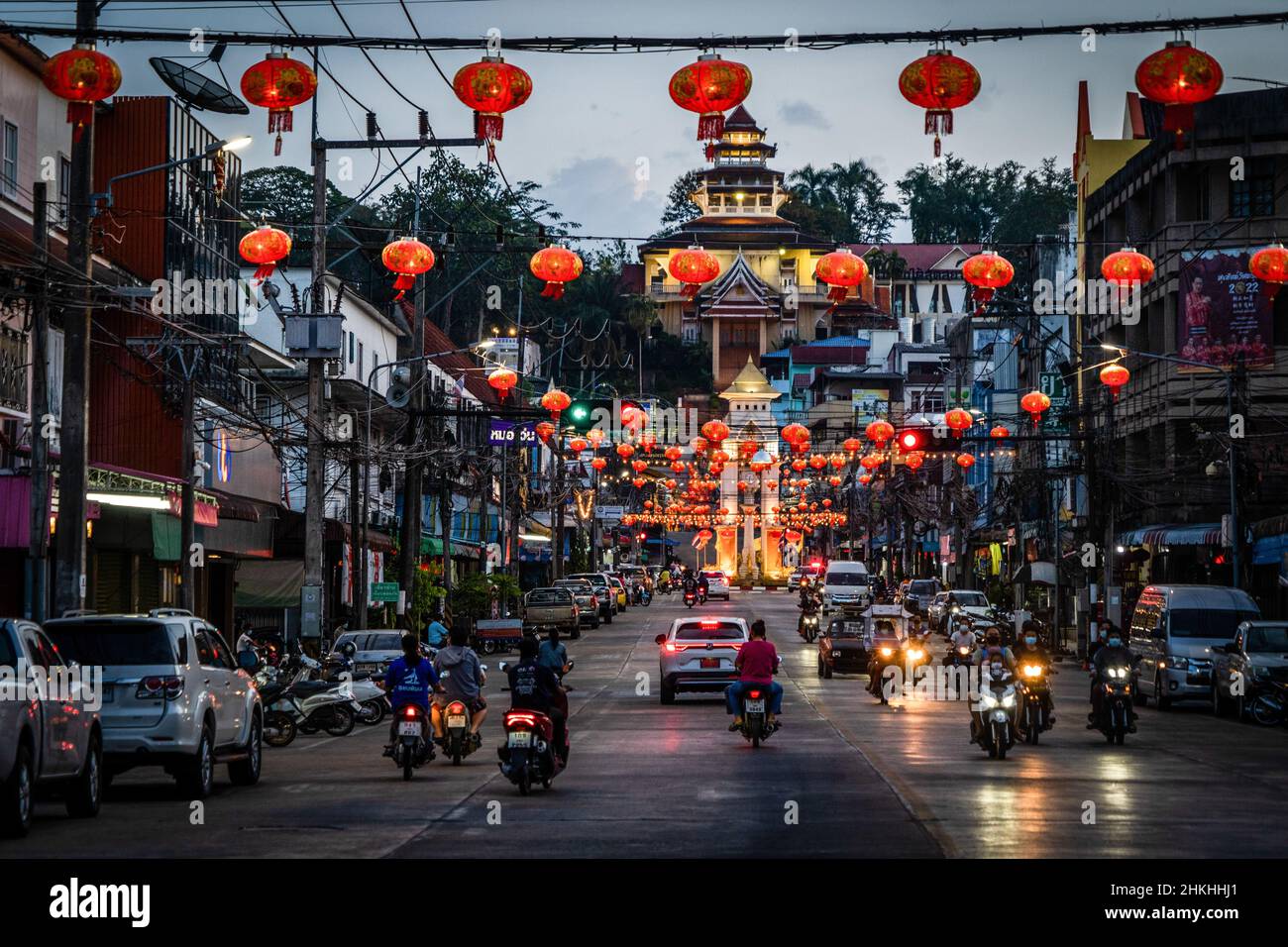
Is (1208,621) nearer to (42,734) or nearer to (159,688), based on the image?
(159,688)

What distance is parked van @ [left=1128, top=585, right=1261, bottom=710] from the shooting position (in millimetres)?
36938

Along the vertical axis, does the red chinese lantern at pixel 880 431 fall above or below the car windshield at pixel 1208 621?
above

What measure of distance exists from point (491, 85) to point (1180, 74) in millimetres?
6612

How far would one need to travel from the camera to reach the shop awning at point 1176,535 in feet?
177

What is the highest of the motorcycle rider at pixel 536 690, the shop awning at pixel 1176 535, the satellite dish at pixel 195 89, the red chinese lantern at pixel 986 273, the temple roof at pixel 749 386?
the temple roof at pixel 749 386

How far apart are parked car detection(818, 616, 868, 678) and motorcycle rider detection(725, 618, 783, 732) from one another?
20.9 meters

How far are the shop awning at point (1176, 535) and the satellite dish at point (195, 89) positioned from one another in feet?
92.5

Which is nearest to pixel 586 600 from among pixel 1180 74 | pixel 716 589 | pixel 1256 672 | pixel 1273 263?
pixel 716 589

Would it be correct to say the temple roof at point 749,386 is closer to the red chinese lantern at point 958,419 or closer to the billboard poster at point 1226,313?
the billboard poster at point 1226,313

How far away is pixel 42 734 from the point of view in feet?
55.7

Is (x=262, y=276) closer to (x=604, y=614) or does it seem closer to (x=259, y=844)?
(x=259, y=844)

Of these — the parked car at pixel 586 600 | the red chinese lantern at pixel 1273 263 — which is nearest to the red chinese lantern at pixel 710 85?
the red chinese lantern at pixel 1273 263

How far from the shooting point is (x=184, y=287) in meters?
46.6
